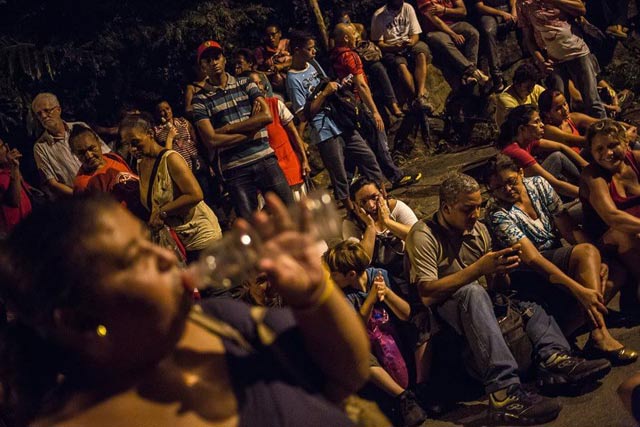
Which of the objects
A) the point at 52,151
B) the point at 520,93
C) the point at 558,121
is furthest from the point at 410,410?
the point at 520,93

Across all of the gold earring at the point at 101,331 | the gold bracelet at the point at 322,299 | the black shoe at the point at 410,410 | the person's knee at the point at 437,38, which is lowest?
the black shoe at the point at 410,410

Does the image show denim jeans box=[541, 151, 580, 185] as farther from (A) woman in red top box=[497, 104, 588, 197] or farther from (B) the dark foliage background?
(B) the dark foliage background

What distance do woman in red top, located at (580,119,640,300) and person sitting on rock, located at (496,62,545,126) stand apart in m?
2.67

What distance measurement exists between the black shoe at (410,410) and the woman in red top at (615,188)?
181cm

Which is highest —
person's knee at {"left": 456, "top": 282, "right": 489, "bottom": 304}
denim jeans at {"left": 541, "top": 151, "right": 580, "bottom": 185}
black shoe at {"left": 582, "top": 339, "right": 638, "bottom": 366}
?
person's knee at {"left": 456, "top": 282, "right": 489, "bottom": 304}

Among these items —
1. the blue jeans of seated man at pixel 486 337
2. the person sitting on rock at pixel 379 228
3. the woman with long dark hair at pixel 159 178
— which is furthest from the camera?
the person sitting on rock at pixel 379 228

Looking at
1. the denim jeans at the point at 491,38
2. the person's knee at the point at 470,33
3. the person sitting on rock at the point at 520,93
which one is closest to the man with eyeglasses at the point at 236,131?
the person sitting on rock at the point at 520,93

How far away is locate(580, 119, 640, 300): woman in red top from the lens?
5172 mm

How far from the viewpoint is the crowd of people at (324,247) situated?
1.41 m

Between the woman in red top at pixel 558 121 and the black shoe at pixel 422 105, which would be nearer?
the woman in red top at pixel 558 121

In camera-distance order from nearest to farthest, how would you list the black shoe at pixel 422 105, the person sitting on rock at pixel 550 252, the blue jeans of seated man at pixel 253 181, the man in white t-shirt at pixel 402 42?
the person sitting on rock at pixel 550 252
the blue jeans of seated man at pixel 253 181
the man in white t-shirt at pixel 402 42
the black shoe at pixel 422 105

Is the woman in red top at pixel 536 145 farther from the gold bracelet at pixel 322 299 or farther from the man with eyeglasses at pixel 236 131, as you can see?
the gold bracelet at pixel 322 299

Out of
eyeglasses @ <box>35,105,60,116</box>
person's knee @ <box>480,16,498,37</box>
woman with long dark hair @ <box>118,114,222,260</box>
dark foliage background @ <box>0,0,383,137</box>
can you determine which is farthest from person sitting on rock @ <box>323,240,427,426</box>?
person's knee @ <box>480,16,498,37</box>

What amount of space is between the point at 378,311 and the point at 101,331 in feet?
11.6
